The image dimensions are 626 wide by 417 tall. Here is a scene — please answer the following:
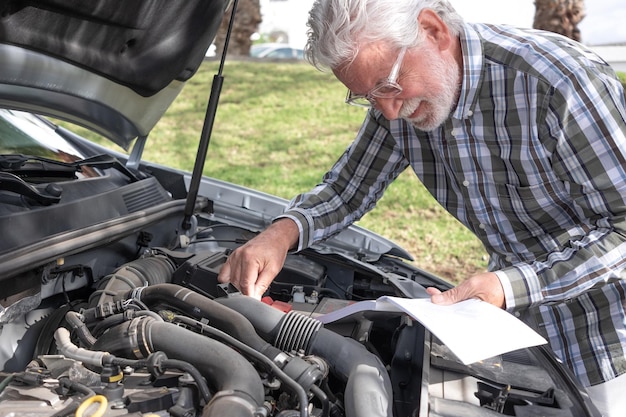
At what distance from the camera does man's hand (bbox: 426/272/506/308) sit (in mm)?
1632

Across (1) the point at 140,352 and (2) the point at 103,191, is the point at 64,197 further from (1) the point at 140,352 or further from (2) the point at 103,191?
(1) the point at 140,352

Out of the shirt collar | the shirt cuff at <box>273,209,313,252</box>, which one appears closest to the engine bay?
the shirt cuff at <box>273,209,313,252</box>

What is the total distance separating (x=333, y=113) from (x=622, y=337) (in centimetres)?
718

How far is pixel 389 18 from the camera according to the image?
5.49 feet

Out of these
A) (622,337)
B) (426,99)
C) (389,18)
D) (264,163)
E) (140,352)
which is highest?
(389,18)

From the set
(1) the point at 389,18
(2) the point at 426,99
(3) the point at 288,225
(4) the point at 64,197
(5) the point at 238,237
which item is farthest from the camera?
(5) the point at 238,237

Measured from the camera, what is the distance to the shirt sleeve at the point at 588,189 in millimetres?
1647

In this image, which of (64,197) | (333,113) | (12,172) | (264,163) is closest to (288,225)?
(64,197)

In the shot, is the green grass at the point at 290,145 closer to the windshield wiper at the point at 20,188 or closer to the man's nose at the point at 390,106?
the man's nose at the point at 390,106

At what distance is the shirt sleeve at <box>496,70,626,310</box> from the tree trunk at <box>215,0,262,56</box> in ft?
27.2

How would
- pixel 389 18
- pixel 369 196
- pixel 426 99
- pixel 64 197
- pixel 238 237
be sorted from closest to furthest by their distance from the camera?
pixel 389 18
pixel 426 99
pixel 64 197
pixel 369 196
pixel 238 237

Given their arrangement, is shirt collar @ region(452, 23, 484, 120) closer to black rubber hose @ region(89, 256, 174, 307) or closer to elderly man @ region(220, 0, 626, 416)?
elderly man @ region(220, 0, 626, 416)

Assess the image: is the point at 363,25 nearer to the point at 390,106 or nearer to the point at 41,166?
the point at 390,106

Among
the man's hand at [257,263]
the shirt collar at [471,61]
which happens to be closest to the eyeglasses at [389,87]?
the shirt collar at [471,61]
